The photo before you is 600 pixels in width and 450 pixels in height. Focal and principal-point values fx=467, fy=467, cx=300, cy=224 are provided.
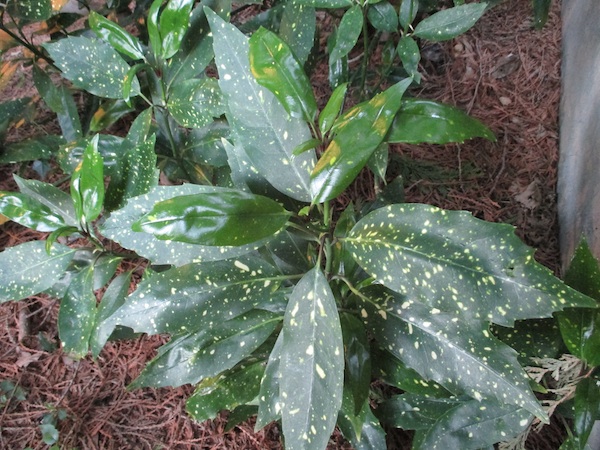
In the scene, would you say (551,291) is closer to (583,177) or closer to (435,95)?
(583,177)

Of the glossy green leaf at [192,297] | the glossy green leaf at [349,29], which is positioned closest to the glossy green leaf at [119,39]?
the glossy green leaf at [349,29]

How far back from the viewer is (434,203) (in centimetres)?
179

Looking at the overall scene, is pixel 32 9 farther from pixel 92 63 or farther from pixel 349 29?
pixel 349 29

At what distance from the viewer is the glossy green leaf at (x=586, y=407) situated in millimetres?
965

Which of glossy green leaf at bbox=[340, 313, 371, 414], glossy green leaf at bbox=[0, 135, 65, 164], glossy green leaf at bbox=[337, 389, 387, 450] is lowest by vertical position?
glossy green leaf at bbox=[337, 389, 387, 450]

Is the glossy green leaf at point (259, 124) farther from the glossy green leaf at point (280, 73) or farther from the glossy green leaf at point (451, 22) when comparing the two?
the glossy green leaf at point (451, 22)

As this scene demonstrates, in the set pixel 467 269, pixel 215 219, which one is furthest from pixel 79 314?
pixel 467 269

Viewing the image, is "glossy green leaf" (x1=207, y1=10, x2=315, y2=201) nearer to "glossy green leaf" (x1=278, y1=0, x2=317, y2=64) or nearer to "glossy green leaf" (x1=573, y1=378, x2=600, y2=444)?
"glossy green leaf" (x1=278, y1=0, x2=317, y2=64)

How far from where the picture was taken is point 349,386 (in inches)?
41.6

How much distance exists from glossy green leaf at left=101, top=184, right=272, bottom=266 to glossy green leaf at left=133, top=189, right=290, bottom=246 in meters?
0.08

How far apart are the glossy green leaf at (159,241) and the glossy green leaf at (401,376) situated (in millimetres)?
513

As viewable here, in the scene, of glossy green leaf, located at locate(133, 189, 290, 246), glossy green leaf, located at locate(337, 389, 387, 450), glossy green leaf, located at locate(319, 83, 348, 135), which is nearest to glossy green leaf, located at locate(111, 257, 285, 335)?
glossy green leaf, located at locate(133, 189, 290, 246)

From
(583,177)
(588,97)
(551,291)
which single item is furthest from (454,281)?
(588,97)

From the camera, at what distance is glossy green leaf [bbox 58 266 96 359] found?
3.81ft
